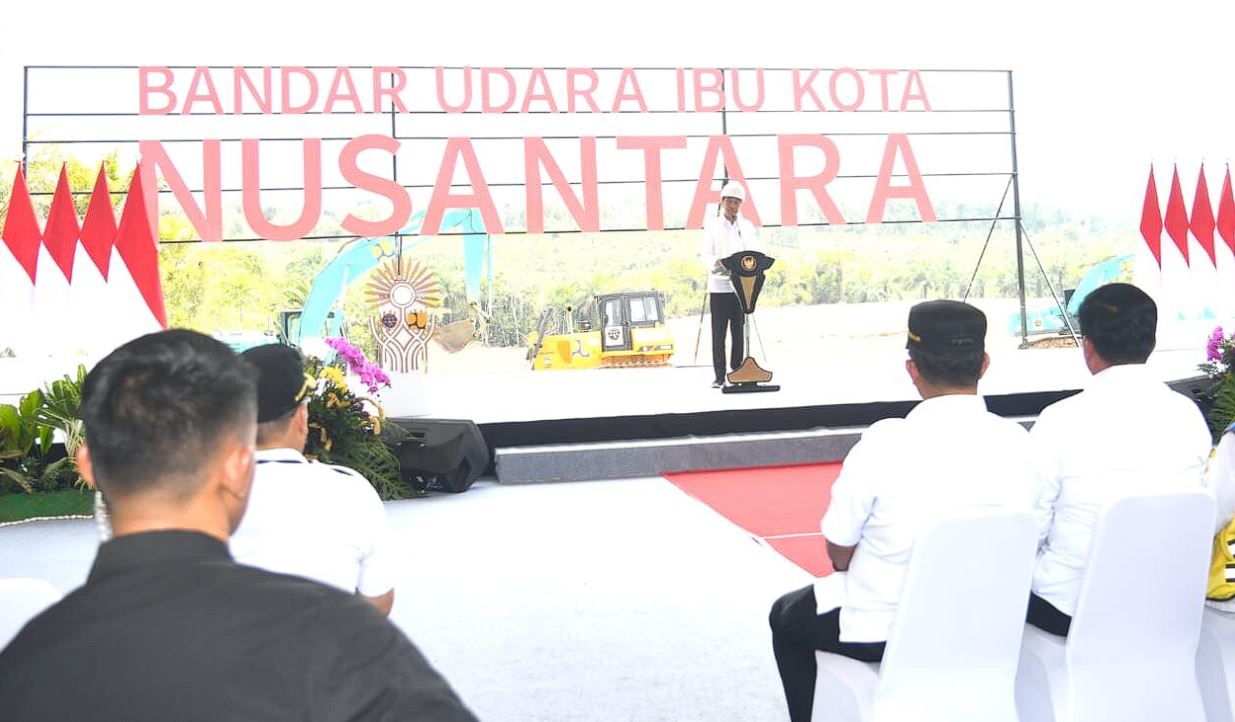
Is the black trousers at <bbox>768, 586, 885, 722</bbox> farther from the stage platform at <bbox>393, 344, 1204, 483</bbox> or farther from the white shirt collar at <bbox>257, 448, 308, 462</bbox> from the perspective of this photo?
the stage platform at <bbox>393, 344, 1204, 483</bbox>

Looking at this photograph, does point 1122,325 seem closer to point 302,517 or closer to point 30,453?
point 302,517

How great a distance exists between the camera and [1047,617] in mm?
2074

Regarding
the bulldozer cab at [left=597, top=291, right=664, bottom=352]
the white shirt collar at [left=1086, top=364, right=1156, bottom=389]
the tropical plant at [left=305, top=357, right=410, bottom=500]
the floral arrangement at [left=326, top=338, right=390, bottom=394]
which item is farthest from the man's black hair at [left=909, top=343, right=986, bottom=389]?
the bulldozer cab at [left=597, top=291, right=664, bottom=352]

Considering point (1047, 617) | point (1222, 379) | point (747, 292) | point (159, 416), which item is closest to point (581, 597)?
point (1047, 617)

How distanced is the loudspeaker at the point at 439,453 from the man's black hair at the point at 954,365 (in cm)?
390

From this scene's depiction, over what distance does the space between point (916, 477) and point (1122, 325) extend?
0.63 m

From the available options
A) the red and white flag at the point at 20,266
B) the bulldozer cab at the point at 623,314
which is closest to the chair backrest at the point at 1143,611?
the red and white flag at the point at 20,266

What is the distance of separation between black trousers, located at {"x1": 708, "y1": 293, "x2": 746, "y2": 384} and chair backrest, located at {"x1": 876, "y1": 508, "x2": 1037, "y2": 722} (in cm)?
568

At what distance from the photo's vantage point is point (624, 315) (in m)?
11.1

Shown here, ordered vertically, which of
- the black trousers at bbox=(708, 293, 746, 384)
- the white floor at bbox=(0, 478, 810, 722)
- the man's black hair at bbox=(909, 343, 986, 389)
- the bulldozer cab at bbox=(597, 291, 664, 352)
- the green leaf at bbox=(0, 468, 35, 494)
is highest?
the bulldozer cab at bbox=(597, 291, 664, 352)

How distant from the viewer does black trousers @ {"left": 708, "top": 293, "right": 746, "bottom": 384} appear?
296 inches

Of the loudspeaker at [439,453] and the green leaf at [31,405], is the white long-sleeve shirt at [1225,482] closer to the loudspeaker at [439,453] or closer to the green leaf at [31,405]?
the loudspeaker at [439,453]

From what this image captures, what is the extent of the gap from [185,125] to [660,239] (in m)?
5.57

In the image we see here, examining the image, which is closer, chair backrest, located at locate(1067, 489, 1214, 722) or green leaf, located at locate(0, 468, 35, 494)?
chair backrest, located at locate(1067, 489, 1214, 722)
